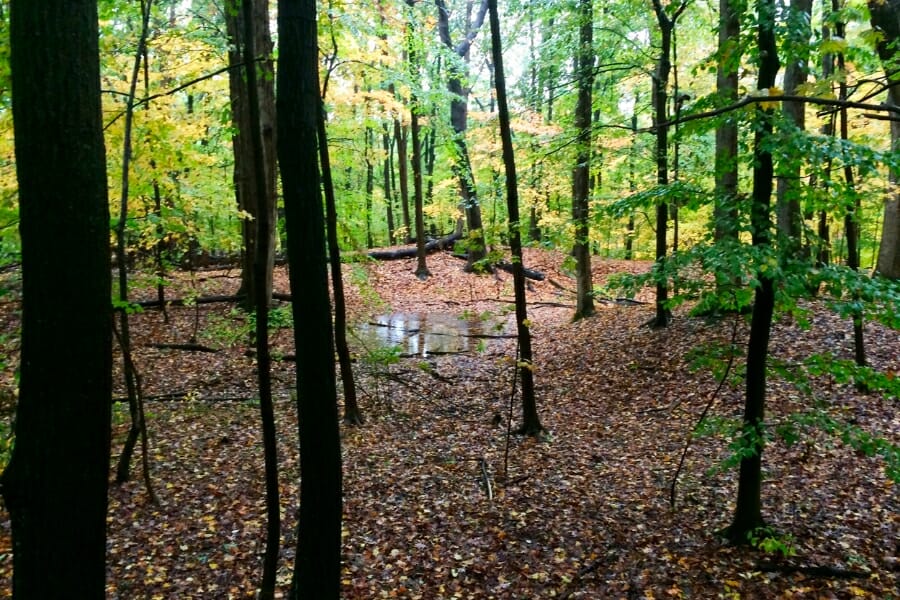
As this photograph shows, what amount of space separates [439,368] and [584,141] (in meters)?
5.82

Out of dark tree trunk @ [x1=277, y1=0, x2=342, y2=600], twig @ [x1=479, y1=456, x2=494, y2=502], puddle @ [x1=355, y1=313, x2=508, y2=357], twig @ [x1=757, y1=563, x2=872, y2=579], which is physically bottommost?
twig @ [x1=479, y1=456, x2=494, y2=502]

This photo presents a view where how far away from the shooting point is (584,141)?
1078cm

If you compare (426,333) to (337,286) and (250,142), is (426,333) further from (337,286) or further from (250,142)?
(337,286)

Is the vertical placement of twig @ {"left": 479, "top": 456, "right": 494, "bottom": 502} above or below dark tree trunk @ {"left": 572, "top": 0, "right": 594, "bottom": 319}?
below

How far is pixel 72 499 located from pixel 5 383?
805 centimetres

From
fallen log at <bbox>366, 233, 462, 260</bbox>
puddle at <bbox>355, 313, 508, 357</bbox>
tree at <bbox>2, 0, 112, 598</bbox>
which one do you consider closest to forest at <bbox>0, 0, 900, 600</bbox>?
tree at <bbox>2, 0, 112, 598</bbox>

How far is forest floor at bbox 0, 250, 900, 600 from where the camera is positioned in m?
4.84

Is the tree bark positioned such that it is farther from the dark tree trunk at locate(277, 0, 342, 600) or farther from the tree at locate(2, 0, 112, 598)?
the tree at locate(2, 0, 112, 598)

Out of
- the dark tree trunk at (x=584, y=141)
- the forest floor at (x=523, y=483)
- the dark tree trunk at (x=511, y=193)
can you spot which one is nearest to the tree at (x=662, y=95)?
Result: the dark tree trunk at (x=584, y=141)

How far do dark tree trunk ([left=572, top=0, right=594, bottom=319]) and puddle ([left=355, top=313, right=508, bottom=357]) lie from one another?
102 inches

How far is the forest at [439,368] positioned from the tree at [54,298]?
0.04ft

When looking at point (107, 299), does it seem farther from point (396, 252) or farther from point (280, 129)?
point (396, 252)

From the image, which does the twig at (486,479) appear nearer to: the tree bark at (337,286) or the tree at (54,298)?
the tree bark at (337,286)

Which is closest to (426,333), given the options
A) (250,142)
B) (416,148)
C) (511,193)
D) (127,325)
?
(250,142)
